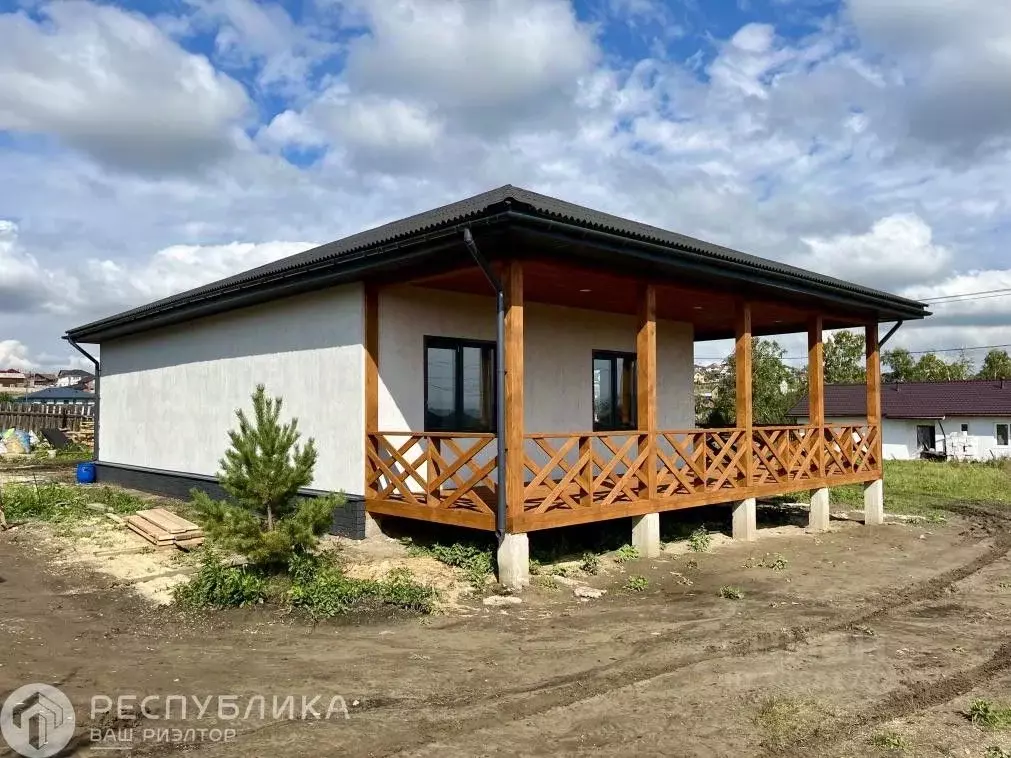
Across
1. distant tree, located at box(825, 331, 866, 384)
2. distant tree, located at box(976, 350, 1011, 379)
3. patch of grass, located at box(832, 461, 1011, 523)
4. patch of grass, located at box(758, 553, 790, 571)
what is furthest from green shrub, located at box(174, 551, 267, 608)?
distant tree, located at box(976, 350, 1011, 379)

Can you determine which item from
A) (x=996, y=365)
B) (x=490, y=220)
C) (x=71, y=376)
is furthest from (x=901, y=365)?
(x=71, y=376)

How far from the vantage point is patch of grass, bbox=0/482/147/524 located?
1171 cm

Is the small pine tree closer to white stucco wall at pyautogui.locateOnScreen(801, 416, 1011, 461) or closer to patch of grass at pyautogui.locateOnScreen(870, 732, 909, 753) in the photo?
patch of grass at pyautogui.locateOnScreen(870, 732, 909, 753)

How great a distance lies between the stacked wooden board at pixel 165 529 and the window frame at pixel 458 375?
3.18 m

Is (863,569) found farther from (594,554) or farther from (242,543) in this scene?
(242,543)

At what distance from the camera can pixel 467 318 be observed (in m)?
10.3

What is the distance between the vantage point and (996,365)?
220ft

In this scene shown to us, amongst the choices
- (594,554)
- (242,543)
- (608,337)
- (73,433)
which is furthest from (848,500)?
(73,433)

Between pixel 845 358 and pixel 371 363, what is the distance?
52314 mm

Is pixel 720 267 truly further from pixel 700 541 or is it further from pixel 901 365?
pixel 901 365

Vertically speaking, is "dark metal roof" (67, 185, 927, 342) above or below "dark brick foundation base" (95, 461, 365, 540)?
above

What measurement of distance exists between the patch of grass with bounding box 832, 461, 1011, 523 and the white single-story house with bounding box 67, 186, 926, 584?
271 centimetres

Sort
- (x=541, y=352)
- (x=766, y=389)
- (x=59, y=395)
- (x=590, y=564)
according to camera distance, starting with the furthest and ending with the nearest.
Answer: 1. (x=59, y=395)
2. (x=766, y=389)
3. (x=541, y=352)
4. (x=590, y=564)

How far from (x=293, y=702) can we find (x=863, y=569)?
719 cm
